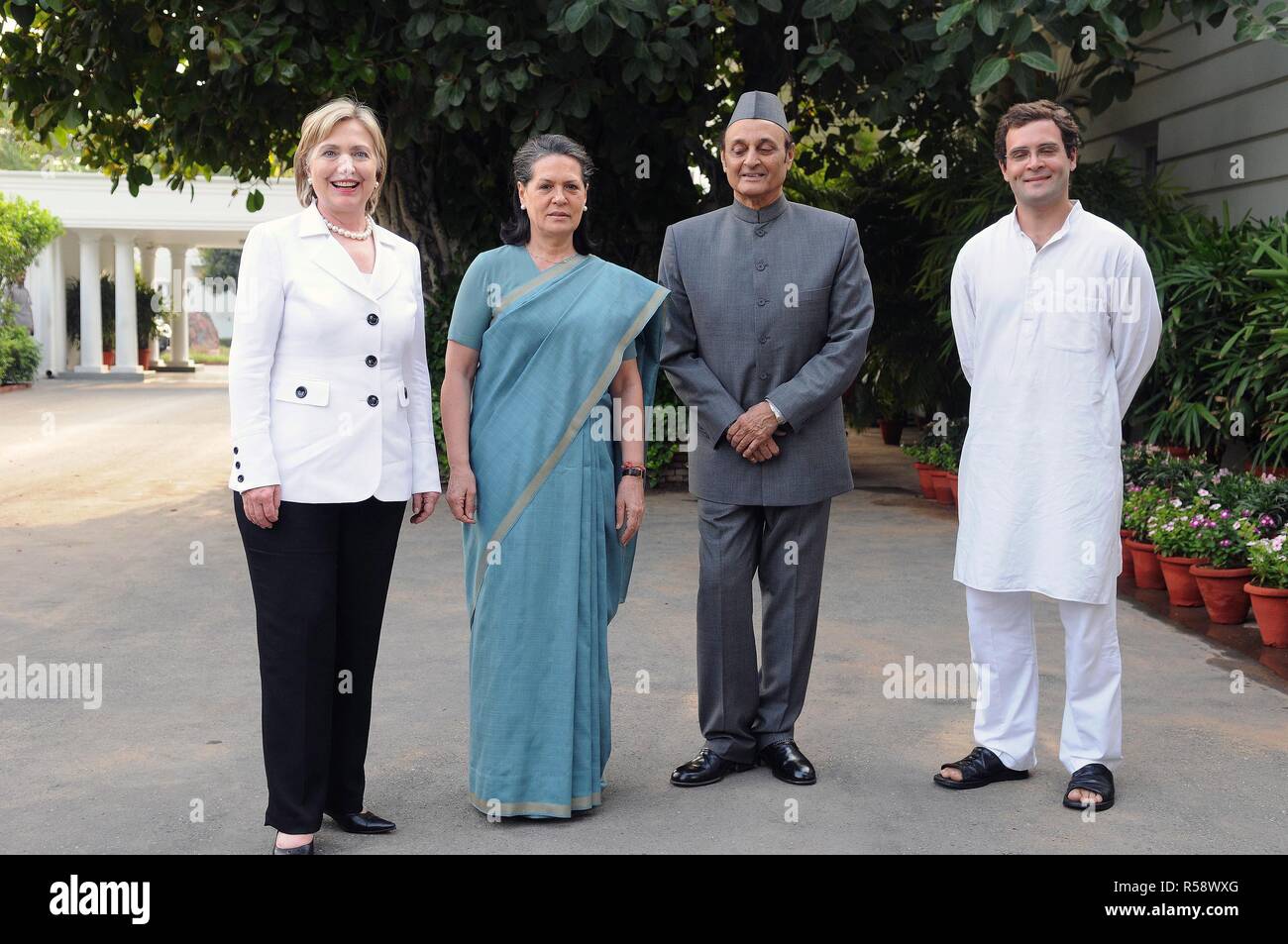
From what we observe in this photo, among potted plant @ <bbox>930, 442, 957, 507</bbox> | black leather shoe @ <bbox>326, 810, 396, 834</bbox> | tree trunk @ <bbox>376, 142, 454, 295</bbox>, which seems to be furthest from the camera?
tree trunk @ <bbox>376, 142, 454, 295</bbox>

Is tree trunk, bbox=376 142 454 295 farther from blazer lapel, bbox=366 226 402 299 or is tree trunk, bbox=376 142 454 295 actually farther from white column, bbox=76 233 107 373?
white column, bbox=76 233 107 373

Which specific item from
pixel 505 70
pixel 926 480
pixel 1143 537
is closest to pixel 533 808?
pixel 1143 537

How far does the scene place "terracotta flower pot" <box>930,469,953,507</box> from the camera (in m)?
11.3

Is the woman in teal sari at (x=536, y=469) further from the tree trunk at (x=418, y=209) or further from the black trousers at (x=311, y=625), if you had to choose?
the tree trunk at (x=418, y=209)

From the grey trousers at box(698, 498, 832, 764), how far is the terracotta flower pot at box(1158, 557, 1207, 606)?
3615 mm

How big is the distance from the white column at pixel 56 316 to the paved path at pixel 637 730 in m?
26.3

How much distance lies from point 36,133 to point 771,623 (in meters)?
8.83

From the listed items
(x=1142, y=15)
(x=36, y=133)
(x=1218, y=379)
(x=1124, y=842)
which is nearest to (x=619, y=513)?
(x=1124, y=842)

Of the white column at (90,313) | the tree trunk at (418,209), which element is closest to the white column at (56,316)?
the white column at (90,313)

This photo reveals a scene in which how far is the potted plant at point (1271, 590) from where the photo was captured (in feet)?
19.9

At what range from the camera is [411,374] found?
3816mm

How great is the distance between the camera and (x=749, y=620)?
4352 millimetres

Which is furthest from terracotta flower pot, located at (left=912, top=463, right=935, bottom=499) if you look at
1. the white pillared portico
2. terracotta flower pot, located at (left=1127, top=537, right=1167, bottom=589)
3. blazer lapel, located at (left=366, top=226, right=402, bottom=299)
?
the white pillared portico

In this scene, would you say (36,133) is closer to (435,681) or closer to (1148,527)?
(435,681)
